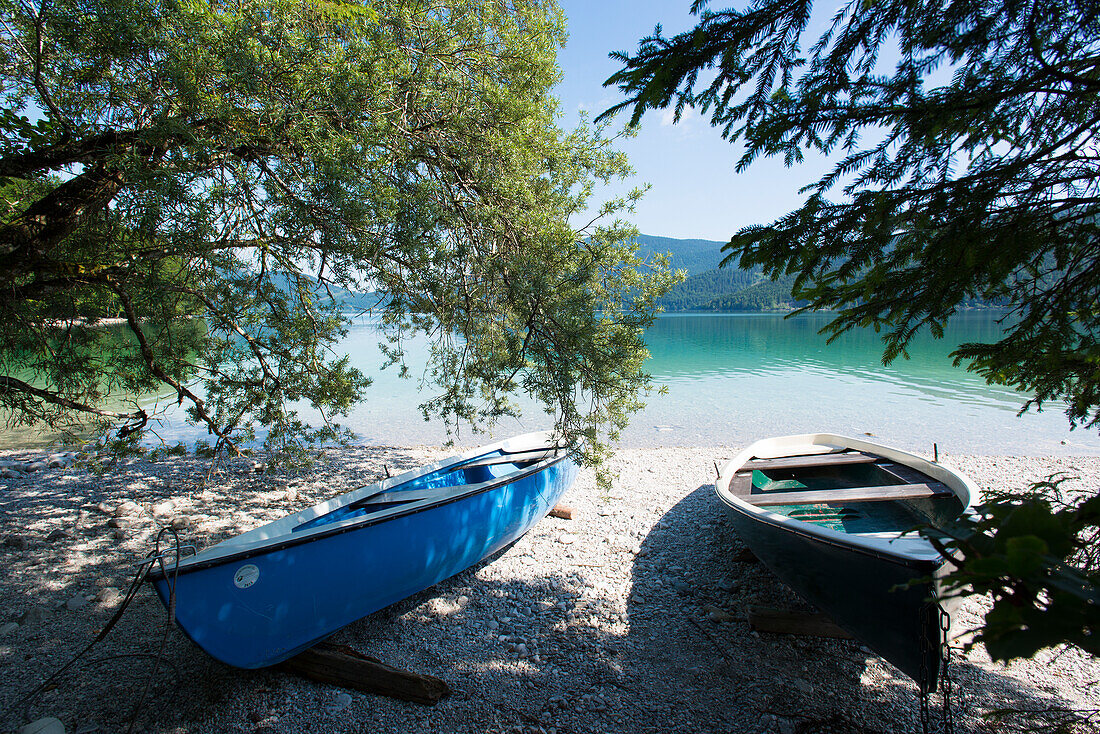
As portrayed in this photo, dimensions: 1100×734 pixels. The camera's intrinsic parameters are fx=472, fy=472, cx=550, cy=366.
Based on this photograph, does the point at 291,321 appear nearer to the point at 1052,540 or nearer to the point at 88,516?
the point at 88,516

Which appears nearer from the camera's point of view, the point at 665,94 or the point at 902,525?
the point at 665,94

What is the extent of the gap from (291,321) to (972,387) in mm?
21506

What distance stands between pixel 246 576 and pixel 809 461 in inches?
226

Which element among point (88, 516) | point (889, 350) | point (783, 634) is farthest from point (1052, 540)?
point (88, 516)

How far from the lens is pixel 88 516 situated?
6.04 m

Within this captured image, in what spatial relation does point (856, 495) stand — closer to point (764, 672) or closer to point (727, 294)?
point (764, 672)

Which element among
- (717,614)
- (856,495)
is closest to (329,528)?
(717,614)

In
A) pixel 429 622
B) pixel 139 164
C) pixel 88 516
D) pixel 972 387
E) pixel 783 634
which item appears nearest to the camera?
pixel 139 164

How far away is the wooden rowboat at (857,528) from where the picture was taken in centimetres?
294

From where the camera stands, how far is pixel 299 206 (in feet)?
11.4

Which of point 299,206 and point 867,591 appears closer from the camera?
point 867,591

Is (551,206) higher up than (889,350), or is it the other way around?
(551,206)

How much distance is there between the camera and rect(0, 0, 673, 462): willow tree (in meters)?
3.22

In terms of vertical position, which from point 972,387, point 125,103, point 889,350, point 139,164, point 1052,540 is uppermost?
point 125,103
